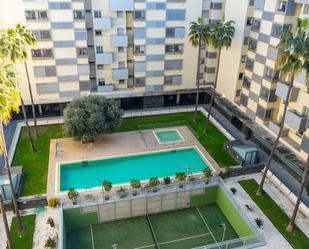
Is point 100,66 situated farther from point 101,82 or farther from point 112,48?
point 112,48

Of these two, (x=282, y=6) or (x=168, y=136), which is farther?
(x=168, y=136)

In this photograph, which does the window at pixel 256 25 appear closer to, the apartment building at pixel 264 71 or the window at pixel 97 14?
the apartment building at pixel 264 71

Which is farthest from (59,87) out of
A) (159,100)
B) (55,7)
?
(159,100)

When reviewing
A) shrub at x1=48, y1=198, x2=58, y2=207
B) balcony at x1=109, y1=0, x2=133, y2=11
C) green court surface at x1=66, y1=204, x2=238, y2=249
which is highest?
balcony at x1=109, y1=0, x2=133, y2=11

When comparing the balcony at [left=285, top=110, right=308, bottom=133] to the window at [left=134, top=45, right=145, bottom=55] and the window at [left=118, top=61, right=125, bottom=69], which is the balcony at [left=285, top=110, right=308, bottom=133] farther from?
the window at [left=118, top=61, right=125, bottom=69]

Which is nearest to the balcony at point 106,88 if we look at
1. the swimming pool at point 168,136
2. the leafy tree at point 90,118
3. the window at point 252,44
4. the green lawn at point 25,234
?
the leafy tree at point 90,118

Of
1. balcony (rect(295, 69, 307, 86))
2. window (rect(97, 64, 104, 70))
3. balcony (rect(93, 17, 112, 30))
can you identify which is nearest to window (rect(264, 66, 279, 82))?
balcony (rect(295, 69, 307, 86))

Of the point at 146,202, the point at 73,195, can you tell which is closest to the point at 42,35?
the point at 73,195
